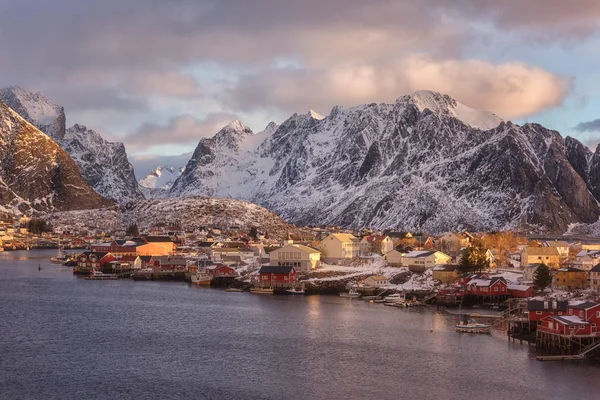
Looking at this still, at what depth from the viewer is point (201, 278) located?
4274 inches

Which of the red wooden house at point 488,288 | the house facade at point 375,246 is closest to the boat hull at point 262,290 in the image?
the red wooden house at point 488,288

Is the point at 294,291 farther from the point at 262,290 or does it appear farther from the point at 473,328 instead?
the point at 473,328

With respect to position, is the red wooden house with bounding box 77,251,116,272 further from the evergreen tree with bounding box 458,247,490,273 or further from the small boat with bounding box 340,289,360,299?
the evergreen tree with bounding box 458,247,490,273

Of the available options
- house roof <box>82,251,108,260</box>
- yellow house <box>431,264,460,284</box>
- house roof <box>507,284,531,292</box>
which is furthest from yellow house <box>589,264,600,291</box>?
house roof <box>82,251,108,260</box>

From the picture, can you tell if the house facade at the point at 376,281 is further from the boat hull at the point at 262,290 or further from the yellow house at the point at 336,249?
the yellow house at the point at 336,249

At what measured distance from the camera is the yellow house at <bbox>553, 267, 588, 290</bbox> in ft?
276

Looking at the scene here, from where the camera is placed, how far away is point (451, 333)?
213 ft

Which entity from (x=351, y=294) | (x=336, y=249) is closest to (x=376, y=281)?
(x=351, y=294)

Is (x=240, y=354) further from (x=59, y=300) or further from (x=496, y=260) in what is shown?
(x=496, y=260)

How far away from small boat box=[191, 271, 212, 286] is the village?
20cm

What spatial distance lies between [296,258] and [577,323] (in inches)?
2138

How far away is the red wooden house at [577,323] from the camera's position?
188 feet

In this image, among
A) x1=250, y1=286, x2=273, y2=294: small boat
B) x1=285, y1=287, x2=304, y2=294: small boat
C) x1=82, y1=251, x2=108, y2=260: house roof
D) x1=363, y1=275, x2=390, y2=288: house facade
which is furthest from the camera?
x1=82, y1=251, x2=108, y2=260: house roof

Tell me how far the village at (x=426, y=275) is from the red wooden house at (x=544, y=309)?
0.08 meters
